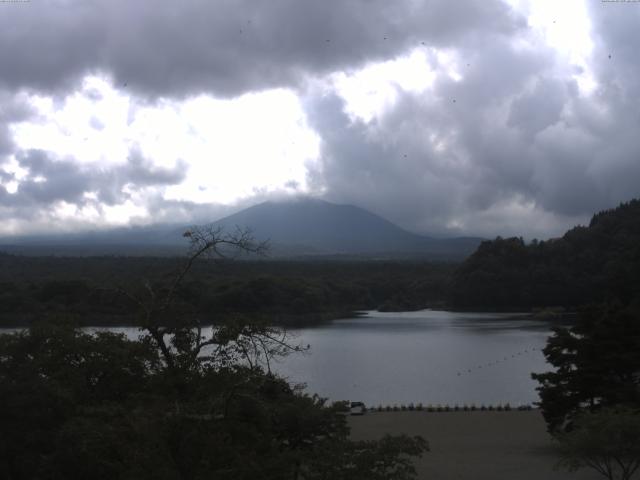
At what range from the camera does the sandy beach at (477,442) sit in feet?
37.8

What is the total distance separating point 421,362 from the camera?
28734mm

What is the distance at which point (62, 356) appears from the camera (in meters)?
7.74

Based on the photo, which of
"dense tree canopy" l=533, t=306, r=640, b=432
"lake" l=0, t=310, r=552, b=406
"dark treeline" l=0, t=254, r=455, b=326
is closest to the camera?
"dense tree canopy" l=533, t=306, r=640, b=432

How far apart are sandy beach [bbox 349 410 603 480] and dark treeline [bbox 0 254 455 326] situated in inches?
480

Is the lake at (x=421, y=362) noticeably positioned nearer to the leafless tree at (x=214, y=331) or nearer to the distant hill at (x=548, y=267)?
the leafless tree at (x=214, y=331)

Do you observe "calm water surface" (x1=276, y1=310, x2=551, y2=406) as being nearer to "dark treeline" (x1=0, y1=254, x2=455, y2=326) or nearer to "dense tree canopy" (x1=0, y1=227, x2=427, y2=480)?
"dense tree canopy" (x1=0, y1=227, x2=427, y2=480)

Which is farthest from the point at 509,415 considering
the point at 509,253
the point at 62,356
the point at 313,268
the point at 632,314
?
the point at 313,268

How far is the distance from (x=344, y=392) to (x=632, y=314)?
10441 mm

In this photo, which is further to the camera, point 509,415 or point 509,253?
point 509,253

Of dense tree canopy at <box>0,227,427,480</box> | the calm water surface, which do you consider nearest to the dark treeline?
the calm water surface

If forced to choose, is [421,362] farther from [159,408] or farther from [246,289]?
[159,408]

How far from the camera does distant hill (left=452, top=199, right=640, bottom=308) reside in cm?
5469

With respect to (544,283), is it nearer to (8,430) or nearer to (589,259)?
(589,259)

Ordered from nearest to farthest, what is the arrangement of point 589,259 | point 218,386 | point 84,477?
point 218,386 → point 84,477 → point 589,259
